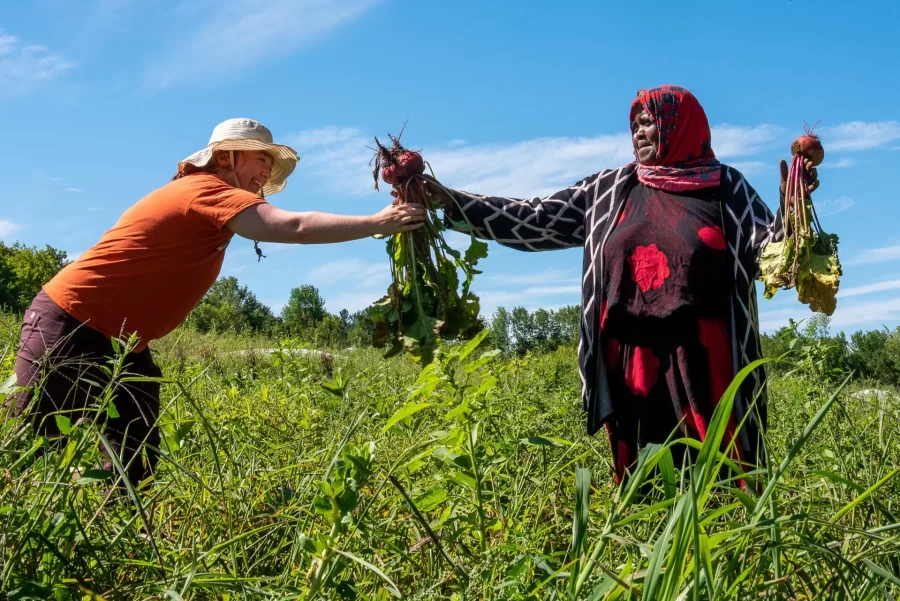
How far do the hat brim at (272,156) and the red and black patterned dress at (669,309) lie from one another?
151 cm

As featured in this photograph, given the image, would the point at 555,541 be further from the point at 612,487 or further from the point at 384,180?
the point at 384,180

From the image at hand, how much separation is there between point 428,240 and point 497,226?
0.42 m

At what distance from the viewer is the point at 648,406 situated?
10.5 feet

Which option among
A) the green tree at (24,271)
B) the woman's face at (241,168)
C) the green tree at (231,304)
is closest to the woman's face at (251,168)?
the woman's face at (241,168)

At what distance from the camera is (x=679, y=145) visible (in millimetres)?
3211

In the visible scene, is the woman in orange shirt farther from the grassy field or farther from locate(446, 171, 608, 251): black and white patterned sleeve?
the grassy field

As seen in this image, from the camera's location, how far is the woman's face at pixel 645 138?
3250 millimetres

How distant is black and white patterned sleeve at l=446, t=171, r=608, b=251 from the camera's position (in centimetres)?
344

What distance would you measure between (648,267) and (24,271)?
104ft

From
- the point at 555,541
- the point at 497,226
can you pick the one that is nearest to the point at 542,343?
the point at 497,226

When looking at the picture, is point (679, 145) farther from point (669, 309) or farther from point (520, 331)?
point (520, 331)

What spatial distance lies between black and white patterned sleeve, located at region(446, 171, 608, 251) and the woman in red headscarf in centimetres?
6

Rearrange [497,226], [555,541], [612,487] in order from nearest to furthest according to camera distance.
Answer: [555,541], [612,487], [497,226]

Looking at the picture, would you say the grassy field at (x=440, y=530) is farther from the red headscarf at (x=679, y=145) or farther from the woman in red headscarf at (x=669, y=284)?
the red headscarf at (x=679, y=145)
